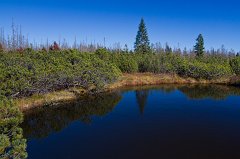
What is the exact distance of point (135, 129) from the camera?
83.7 feet

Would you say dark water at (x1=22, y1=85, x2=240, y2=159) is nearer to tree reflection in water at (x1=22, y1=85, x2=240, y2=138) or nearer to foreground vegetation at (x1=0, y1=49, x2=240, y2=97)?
tree reflection in water at (x1=22, y1=85, x2=240, y2=138)

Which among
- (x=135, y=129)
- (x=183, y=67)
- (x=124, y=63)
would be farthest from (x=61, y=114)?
(x=183, y=67)

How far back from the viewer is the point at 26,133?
2394 centimetres

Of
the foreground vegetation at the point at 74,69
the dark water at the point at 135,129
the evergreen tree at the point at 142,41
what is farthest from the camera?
the evergreen tree at the point at 142,41

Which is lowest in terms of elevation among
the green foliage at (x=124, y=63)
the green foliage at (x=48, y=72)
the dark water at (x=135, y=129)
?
the dark water at (x=135, y=129)

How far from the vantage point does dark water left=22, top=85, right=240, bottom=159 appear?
64.6ft

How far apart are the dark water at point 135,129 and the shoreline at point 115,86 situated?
1751mm

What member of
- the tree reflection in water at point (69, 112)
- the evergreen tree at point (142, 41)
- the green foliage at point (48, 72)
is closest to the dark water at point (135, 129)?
the tree reflection in water at point (69, 112)

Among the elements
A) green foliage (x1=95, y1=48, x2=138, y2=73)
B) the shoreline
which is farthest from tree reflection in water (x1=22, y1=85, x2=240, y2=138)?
green foliage (x1=95, y1=48, x2=138, y2=73)

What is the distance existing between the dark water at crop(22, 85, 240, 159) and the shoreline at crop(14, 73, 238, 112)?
1751mm

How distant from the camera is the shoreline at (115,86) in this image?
3243 centimetres

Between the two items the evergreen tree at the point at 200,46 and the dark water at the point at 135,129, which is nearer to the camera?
the dark water at the point at 135,129

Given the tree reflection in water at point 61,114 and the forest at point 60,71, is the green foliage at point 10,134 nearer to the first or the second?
the forest at point 60,71

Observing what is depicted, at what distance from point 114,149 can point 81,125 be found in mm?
7619
